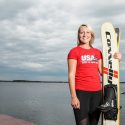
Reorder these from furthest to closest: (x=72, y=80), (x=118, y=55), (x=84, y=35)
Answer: (x=118, y=55)
(x=84, y=35)
(x=72, y=80)

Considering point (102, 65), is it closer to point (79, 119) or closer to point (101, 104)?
point (101, 104)

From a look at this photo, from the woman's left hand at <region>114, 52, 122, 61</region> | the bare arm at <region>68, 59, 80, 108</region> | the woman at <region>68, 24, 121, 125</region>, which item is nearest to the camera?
the bare arm at <region>68, 59, 80, 108</region>

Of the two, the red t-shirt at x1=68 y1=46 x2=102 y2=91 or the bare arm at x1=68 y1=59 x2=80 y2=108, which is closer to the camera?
the bare arm at x1=68 y1=59 x2=80 y2=108

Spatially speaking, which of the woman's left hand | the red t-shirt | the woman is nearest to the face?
the woman

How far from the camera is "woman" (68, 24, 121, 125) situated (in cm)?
509

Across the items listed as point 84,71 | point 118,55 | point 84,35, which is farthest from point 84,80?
point 118,55

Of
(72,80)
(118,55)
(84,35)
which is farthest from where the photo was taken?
(118,55)

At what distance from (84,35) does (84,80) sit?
761mm

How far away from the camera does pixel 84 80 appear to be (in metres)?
5.09

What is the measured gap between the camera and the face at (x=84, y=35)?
5176 mm

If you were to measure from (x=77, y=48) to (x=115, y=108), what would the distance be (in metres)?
1.38

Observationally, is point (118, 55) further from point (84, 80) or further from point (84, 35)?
point (84, 80)

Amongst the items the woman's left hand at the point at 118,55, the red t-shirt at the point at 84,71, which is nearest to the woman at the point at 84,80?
the red t-shirt at the point at 84,71

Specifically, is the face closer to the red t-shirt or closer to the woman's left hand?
the red t-shirt
